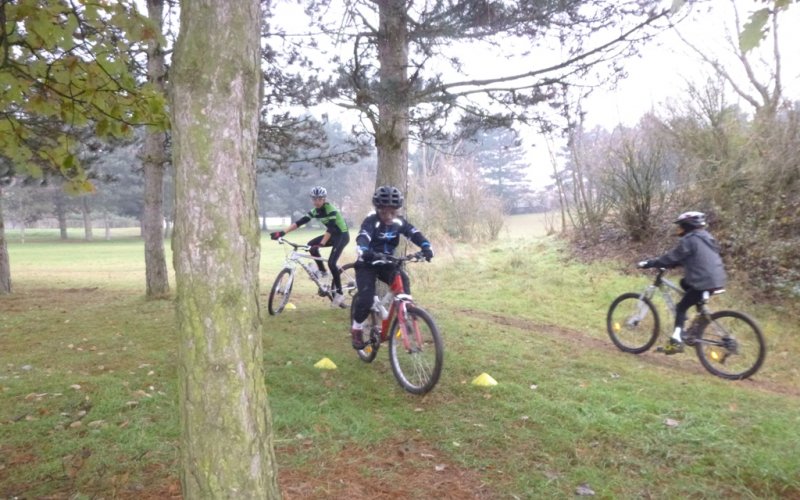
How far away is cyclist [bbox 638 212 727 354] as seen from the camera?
634cm

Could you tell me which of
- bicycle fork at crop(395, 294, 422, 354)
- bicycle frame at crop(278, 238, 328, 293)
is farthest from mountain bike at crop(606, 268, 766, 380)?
bicycle frame at crop(278, 238, 328, 293)

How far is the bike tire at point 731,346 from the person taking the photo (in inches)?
239

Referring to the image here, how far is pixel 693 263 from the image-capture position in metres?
6.42

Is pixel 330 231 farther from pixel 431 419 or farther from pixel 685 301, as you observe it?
pixel 685 301

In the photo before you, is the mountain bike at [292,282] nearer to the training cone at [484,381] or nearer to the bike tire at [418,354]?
the bike tire at [418,354]

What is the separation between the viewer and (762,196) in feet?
34.9

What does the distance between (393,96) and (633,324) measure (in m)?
4.41

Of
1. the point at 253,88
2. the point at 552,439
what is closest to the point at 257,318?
the point at 253,88

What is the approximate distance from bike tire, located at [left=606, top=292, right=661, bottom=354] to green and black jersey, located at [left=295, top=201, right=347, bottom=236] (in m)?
4.27

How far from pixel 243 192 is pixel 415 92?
473 cm

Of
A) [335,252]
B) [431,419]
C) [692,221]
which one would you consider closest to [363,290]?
[431,419]

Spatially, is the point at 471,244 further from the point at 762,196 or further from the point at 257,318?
the point at 257,318

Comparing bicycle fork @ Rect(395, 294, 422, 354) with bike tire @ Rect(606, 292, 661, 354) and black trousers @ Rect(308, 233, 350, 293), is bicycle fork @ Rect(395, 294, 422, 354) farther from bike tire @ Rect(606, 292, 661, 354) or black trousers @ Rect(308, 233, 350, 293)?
bike tire @ Rect(606, 292, 661, 354)

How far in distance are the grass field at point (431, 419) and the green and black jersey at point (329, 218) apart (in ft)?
5.25
